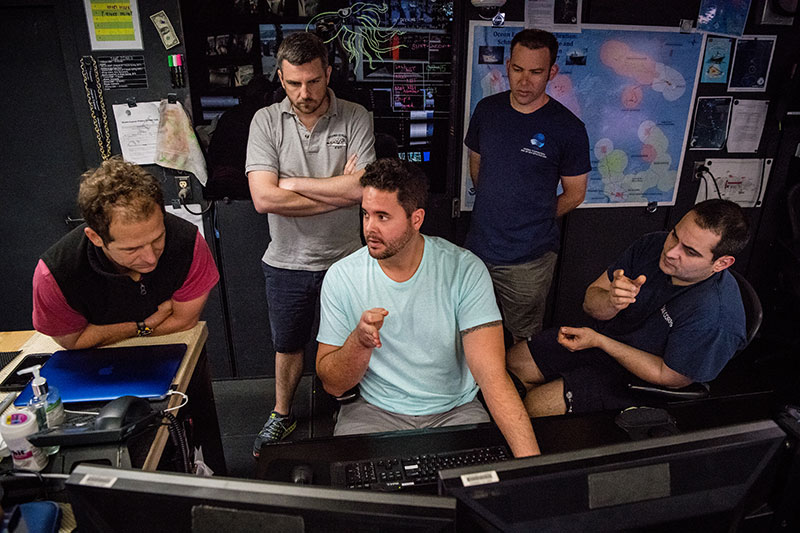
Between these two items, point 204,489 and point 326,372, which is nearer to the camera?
point 204,489

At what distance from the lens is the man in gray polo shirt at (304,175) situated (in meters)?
2.13

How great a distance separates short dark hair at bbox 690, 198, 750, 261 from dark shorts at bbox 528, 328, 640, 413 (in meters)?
0.53

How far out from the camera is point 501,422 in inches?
54.1

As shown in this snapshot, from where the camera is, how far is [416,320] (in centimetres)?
167

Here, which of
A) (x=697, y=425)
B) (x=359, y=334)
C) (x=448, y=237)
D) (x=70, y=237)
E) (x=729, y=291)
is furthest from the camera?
(x=448, y=237)

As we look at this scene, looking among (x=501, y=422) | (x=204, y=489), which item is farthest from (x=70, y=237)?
(x=501, y=422)

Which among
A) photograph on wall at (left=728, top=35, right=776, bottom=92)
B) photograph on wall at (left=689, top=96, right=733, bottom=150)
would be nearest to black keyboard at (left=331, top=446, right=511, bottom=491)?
photograph on wall at (left=689, top=96, right=733, bottom=150)

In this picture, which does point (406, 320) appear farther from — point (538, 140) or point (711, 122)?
point (711, 122)

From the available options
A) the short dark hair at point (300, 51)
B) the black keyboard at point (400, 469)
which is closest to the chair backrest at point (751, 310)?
the black keyboard at point (400, 469)

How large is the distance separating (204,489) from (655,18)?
3.13 metres

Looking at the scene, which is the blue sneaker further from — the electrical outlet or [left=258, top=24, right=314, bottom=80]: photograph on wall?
[left=258, top=24, right=314, bottom=80]: photograph on wall

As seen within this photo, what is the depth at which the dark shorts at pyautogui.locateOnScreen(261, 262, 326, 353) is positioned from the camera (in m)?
2.39

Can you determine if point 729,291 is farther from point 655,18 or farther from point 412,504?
point 655,18

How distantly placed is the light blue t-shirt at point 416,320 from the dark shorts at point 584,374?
0.47 meters
